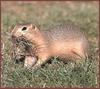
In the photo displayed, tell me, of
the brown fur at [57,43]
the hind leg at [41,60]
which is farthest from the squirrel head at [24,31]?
the hind leg at [41,60]

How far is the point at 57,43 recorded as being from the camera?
26.3 feet

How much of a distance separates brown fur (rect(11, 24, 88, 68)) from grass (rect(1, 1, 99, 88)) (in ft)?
0.54

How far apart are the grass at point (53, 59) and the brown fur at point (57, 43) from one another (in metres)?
0.16

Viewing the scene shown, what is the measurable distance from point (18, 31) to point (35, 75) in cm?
81

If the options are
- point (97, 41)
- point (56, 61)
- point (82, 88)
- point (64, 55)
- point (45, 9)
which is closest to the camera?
point (82, 88)

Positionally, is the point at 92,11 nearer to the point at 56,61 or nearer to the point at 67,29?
the point at 67,29

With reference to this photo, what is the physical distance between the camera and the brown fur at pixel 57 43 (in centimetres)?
789

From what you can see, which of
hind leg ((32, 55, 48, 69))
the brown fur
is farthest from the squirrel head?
hind leg ((32, 55, 48, 69))

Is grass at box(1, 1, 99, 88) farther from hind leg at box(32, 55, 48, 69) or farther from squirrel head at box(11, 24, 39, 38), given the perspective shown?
squirrel head at box(11, 24, 39, 38)

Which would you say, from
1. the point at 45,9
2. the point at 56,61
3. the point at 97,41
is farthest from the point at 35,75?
the point at 45,9

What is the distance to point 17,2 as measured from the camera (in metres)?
13.9

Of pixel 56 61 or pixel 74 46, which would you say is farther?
pixel 74 46

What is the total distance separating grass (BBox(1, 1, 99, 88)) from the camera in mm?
7008

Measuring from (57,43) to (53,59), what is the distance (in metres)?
0.33
